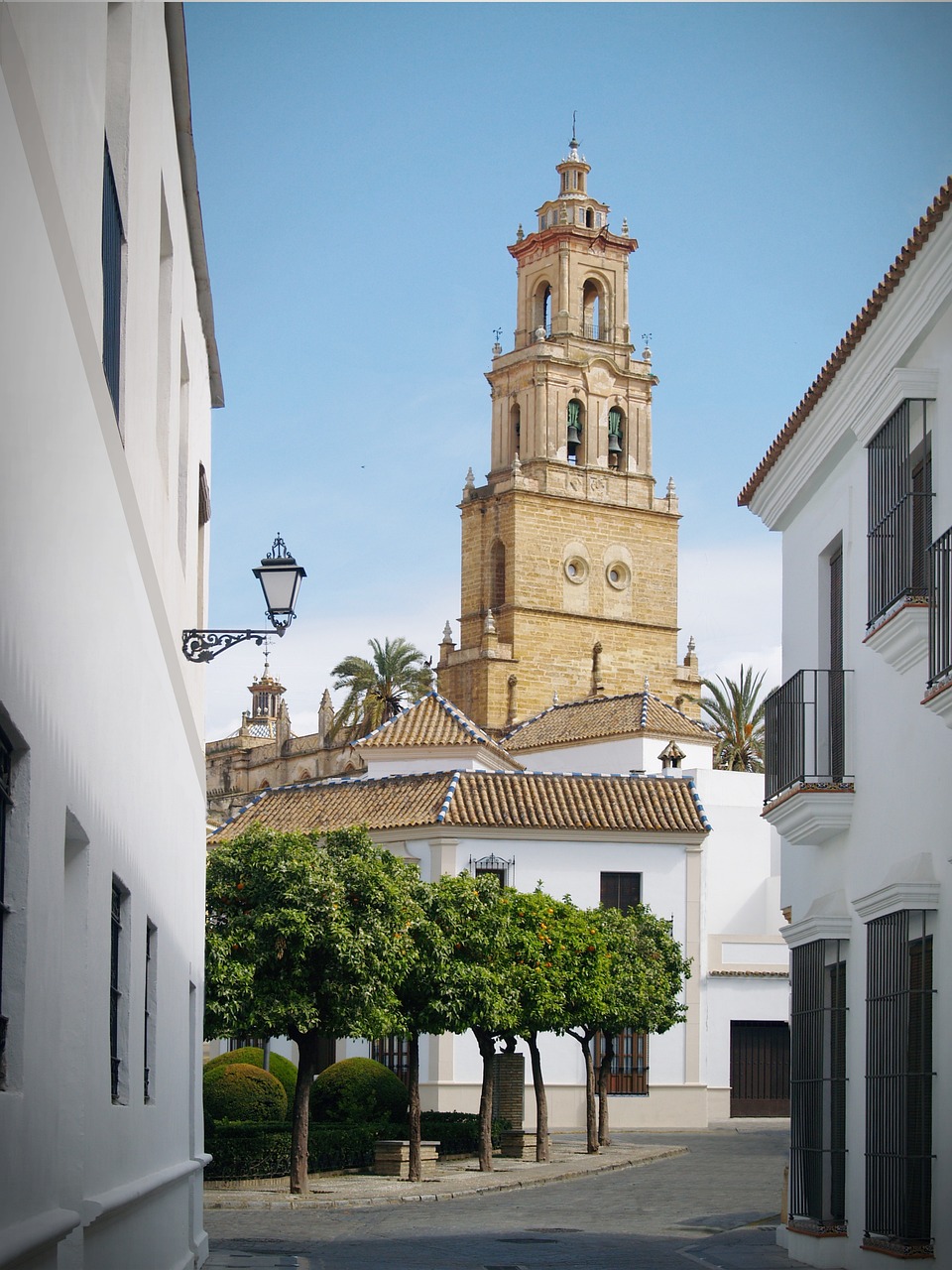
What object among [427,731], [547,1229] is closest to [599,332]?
[427,731]

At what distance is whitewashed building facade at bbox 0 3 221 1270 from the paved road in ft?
13.3

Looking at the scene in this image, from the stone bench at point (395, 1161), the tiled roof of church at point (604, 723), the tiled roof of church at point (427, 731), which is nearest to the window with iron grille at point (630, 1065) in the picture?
the stone bench at point (395, 1161)

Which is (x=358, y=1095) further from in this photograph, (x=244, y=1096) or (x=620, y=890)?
(x=620, y=890)

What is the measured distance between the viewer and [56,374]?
5.77m

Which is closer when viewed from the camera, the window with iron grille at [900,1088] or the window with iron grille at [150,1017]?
the window with iron grille at [150,1017]

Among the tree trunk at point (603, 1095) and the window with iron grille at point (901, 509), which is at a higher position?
the window with iron grille at point (901, 509)

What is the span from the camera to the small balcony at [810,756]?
13.7m

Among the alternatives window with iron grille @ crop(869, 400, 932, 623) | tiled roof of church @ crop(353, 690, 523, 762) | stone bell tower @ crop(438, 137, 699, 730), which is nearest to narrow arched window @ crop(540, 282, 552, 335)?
stone bell tower @ crop(438, 137, 699, 730)

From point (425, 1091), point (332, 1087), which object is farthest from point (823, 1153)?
point (425, 1091)

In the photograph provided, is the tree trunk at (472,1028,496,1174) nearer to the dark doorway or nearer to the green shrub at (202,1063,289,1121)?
the green shrub at (202,1063,289,1121)

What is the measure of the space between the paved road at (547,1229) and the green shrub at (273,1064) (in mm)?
6529

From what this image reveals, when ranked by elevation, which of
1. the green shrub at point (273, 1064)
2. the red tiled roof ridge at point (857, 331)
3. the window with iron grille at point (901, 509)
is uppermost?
the red tiled roof ridge at point (857, 331)

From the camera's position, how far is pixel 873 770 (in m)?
13.0

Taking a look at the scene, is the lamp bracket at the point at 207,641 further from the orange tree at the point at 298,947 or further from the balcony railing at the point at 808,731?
the orange tree at the point at 298,947
